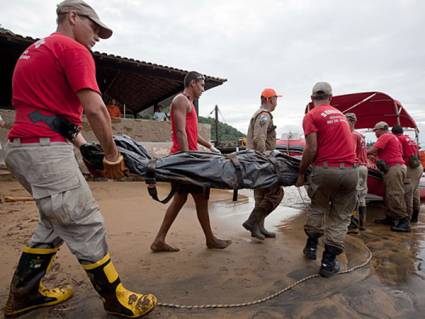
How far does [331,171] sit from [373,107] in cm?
575

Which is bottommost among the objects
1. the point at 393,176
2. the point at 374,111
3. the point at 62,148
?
the point at 393,176

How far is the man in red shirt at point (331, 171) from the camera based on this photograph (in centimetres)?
270

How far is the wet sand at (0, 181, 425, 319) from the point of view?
6.83ft

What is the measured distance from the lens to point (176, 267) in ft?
8.91

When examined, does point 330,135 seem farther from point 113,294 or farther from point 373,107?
point 373,107

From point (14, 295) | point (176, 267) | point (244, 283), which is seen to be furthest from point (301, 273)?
point (14, 295)

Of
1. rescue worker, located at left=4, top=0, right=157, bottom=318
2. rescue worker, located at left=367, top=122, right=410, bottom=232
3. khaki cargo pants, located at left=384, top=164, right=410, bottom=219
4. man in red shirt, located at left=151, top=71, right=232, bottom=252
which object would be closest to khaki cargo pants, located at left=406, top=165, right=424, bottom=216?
khaki cargo pants, located at left=384, top=164, right=410, bottom=219

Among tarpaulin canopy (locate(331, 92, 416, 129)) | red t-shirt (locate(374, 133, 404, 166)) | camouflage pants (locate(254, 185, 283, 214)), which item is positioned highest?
tarpaulin canopy (locate(331, 92, 416, 129))

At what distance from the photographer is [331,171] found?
2.69m

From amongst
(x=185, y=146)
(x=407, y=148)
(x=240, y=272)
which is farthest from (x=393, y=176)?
(x=185, y=146)

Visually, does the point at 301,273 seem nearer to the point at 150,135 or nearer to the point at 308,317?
the point at 308,317

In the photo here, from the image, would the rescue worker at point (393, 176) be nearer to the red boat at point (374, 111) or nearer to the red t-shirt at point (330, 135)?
the red boat at point (374, 111)

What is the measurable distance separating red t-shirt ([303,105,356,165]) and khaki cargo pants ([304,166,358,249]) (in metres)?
0.11

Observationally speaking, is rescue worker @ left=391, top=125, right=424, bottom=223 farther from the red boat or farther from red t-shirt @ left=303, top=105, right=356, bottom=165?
red t-shirt @ left=303, top=105, right=356, bottom=165
